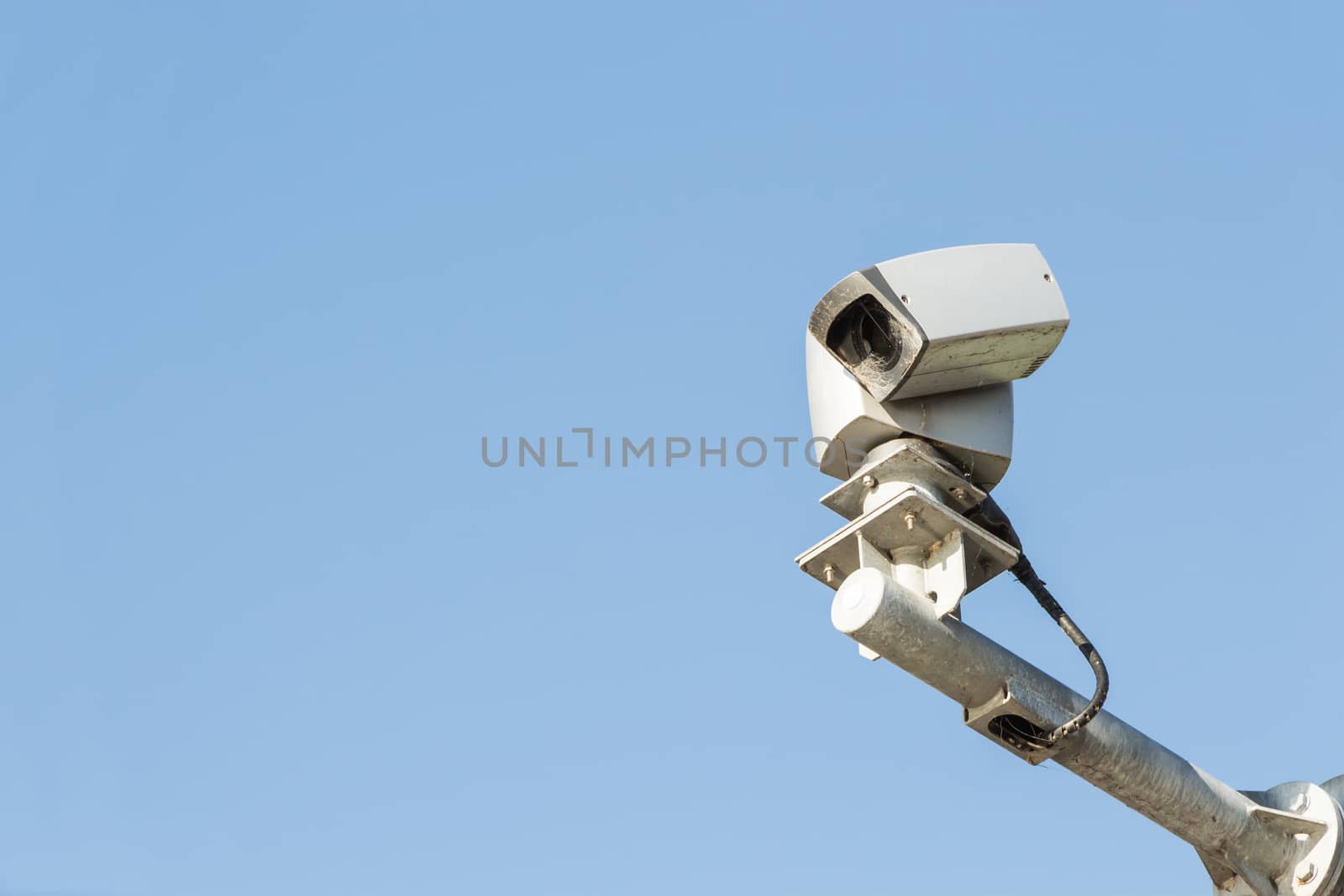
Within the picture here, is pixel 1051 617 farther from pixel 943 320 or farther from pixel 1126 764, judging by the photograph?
pixel 943 320

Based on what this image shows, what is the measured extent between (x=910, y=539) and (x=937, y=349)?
0.53 metres

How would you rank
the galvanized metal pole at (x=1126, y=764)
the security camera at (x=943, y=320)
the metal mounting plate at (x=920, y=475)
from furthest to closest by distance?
1. the metal mounting plate at (x=920, y=475)
2. the security camera at (x=943, y=320)
3. the galvanized metal pole at (x=1126, y=764)

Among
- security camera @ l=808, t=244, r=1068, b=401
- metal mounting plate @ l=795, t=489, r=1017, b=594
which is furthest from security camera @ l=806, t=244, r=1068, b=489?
metal mounting plate @ l=795, t=489, r=1017, b=594

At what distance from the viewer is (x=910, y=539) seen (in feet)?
16.1

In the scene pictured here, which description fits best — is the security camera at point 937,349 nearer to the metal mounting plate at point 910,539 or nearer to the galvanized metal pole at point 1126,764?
the metal mounting plate at point 910,539

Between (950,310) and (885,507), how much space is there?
0.56 m

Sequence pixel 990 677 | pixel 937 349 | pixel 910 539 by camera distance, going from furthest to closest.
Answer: pixel 910 539, pixel 937 349, pixel 990 677

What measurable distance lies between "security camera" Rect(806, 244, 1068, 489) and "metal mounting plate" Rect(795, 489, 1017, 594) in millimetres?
231

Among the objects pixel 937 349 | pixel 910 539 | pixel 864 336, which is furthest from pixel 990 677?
pixel 864 336

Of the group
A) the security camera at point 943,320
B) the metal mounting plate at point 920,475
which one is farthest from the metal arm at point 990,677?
the security camera at point 943,320

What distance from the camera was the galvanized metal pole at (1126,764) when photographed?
460 cm

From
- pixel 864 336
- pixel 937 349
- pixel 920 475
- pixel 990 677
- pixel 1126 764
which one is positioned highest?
pixel 864 336

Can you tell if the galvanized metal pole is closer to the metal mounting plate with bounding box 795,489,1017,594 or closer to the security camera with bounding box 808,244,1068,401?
the metal mounting plate with bounding box 795,489,1017,594

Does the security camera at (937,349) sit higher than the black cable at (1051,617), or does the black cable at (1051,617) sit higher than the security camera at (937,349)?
the security camera at (937,349)
